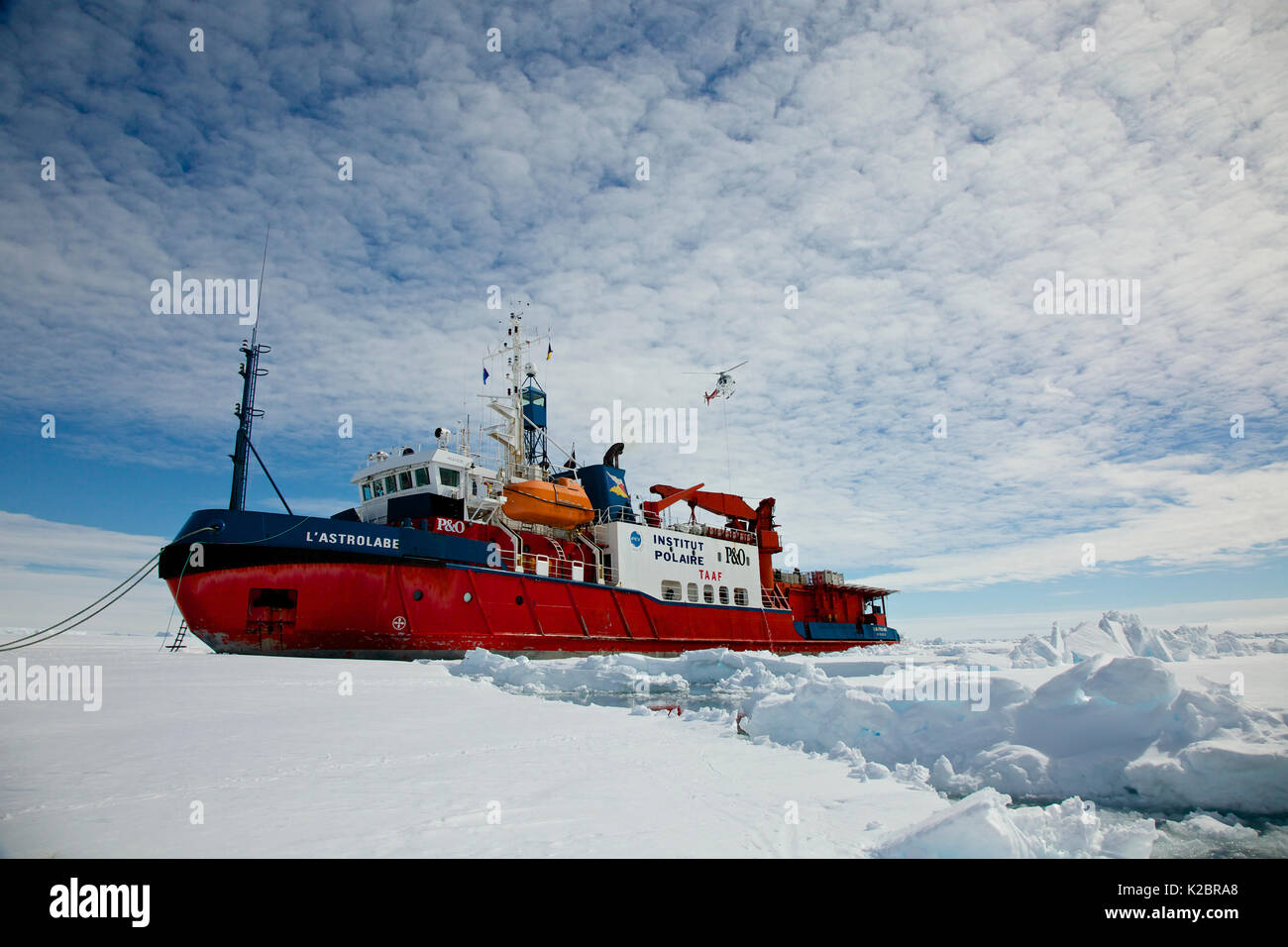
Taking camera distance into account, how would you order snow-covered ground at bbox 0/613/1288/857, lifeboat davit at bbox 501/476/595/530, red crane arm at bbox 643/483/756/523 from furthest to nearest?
red crane arm at bbox 643/483/756/523, lifeboat davit at bbox 501/476/595/530, snow-covered ground at bbox 0/613/1288/857

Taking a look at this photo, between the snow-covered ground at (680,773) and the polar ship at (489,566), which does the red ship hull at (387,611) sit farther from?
the snow-covered ground at (680,773)

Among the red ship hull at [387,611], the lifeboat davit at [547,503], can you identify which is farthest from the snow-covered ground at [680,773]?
the lifeboat davit at [547,503]

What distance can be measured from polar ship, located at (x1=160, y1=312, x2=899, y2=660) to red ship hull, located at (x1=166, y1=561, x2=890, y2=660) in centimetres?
4

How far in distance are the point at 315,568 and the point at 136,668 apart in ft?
15.3

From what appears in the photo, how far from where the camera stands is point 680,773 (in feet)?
16.0

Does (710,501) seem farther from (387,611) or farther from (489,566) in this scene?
(387,611)

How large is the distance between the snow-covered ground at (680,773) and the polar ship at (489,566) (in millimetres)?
8023

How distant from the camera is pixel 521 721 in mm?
7230

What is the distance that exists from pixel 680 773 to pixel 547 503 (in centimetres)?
1638

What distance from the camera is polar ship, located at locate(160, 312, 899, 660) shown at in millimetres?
16047

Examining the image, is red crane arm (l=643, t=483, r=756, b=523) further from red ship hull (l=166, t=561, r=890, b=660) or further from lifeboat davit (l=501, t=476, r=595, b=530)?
red ship hull (l=166, t=561, r=890, b=660)

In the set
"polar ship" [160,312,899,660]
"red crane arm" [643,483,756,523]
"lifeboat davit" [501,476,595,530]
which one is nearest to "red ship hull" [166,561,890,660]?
"polar ship" [160,312,899,660]

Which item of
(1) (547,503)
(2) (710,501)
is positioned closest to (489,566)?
(1) (547,503)
